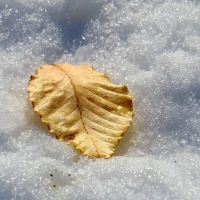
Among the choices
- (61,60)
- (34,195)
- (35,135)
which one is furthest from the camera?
(61,60)

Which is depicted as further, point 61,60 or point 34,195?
point 61,60

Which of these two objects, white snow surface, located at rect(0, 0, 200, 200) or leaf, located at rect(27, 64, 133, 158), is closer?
white snow surface, located at rect(0, 0, 200, 200)

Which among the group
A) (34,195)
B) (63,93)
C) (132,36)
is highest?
(132,36)

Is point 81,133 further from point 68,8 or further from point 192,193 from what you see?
point 68,8

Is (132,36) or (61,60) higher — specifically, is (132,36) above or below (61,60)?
above

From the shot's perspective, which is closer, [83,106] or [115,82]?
[83,106]

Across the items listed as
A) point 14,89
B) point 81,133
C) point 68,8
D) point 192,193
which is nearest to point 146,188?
point 192,193
